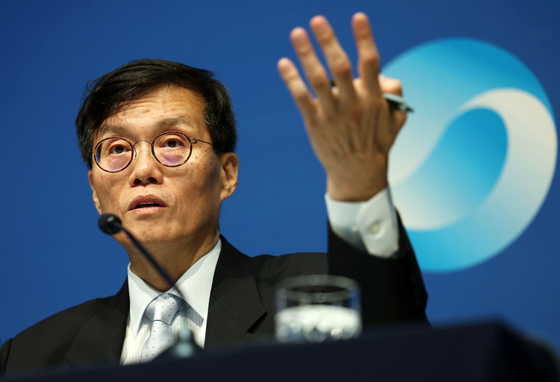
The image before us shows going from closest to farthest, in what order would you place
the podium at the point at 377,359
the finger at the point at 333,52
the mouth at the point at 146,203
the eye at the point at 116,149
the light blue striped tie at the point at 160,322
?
the podium at the point at 377,359 < the finger at the point at 333,52 < the light blue striped tie at the point at 160,322 < the mouth at the point at 146,203 < the eye at the point at 116,149

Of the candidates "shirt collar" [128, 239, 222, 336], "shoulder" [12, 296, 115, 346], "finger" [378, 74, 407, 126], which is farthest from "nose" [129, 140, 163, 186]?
"finger" [378, 74, 407, 126]

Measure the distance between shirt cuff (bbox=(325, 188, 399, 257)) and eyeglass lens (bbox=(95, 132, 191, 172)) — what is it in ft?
2.31

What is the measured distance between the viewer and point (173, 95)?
179 centimetres

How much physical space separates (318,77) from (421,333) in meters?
0.55

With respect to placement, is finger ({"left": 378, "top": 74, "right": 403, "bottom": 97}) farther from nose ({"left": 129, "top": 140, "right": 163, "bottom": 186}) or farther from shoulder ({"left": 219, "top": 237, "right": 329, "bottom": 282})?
nose ({"left": 129, "top": 140, "right": 163, "bottom": 186})

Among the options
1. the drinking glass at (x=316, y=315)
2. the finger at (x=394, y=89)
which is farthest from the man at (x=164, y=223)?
the drinking glass at (x=316, y=315)

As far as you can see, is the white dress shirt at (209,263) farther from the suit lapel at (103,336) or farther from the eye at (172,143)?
the eye at (172,143)

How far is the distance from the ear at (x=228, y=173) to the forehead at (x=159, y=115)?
0.15 m

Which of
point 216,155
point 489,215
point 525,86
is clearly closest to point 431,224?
point 489,215

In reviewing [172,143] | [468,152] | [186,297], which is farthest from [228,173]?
[468,152]

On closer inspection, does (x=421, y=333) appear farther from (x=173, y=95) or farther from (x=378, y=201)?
(x=173, y=95)

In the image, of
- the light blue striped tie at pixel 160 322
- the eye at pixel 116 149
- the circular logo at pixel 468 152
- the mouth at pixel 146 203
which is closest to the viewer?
the light blue striped tie at pixel 160 322

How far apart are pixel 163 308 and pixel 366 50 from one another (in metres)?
0.96

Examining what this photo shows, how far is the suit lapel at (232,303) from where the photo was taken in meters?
1.51
